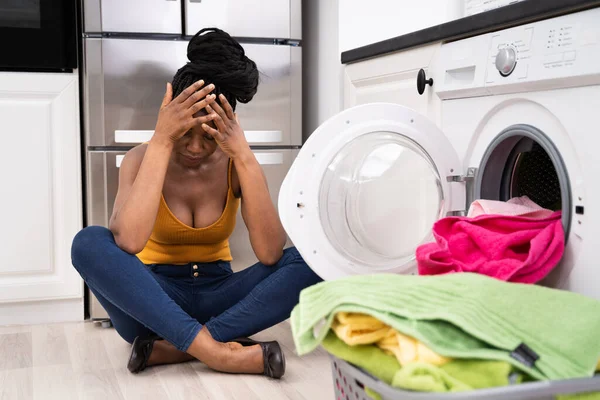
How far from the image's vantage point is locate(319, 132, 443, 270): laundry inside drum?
156 cm

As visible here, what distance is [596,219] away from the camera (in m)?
1.18

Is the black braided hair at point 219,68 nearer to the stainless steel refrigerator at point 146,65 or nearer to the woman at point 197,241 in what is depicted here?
the woman at point 197,241

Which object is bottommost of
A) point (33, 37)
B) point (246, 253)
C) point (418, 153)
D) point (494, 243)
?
point (246, 253)

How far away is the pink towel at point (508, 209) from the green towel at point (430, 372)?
47 cm

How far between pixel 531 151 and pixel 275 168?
4.08 feet

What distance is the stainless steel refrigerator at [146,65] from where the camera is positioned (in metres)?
2.44

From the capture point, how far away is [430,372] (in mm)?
878

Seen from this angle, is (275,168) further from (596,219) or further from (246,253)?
(596,219)

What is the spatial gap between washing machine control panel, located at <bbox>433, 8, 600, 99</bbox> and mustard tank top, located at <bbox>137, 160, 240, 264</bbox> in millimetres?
716

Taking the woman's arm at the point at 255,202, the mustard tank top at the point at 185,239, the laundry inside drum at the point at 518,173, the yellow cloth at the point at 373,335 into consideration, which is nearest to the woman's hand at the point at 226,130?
the woman's arm at the point at 255,202

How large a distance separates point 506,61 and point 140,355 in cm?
112

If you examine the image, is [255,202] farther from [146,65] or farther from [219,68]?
[146,65]

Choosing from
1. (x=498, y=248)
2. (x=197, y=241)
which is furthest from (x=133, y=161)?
(x=498, y=248)

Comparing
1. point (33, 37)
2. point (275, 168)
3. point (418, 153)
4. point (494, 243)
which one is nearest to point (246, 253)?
point (275, 168)
